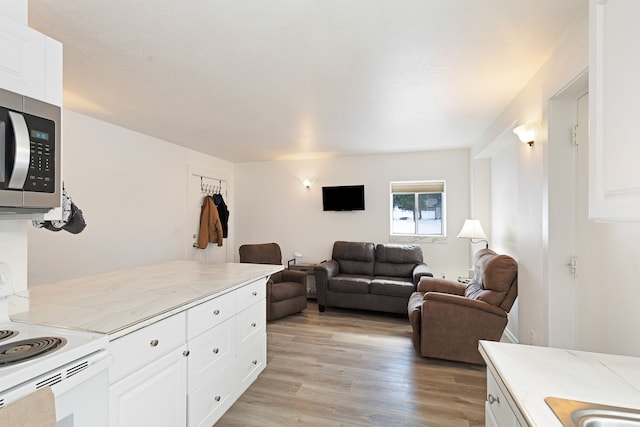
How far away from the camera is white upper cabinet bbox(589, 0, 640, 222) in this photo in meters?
0.76

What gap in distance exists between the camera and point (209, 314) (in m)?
1.77

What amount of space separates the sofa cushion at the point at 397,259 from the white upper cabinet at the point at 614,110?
3599mm

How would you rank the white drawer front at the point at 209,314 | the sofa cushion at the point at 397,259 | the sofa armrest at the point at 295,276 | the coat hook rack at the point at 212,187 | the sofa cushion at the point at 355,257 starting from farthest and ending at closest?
1. the coat hook rack at the point at 212,187
2. the sofa cushion at the point at 355,257
3. the sofa cushion at the point at 397,259
4. the sofa armrest at the point at 295,276
5. the white drawer front at the point at 209,314

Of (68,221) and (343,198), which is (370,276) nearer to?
(343,198)

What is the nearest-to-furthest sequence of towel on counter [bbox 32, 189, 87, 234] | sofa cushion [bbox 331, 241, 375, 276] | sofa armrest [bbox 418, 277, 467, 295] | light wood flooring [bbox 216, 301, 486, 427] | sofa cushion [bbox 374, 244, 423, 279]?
towel on counter [bbox 32, 189, 87, 234]
light wood flooring [bbox 216, 301, 486, 427]
sofa armrest [bbox 418, 277, 467, 295]
sofa cushion [bbox 374, 244, 423, 279]
sofa cushion [bbox 331, 241, 375, 276]

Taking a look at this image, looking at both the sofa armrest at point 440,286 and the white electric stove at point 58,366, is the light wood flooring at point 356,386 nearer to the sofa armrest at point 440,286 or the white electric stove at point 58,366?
the sofa armrest at point 440,286

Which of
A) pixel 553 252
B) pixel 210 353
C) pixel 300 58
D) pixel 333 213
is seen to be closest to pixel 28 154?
pixel 210 353

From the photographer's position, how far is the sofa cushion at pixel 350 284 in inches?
160

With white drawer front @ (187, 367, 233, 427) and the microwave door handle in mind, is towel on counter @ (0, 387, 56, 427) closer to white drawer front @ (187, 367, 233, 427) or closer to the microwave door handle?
the microwave door handle

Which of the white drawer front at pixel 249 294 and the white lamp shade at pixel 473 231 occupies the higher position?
the white lamp shade at pixel 473 231

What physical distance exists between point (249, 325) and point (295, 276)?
1978mm

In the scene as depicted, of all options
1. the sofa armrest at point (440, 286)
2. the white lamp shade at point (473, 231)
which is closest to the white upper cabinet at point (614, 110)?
the sofa armrest at point (440, 286)

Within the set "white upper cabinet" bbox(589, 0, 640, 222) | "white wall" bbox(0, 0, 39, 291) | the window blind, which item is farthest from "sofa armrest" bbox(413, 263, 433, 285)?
"white wall" bbox(0, 0, 39, 291)

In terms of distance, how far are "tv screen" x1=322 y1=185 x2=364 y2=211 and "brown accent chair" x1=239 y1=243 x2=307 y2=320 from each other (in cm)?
130
